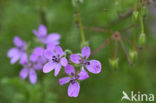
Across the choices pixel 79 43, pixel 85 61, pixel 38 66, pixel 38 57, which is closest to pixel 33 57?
pixel 38 57

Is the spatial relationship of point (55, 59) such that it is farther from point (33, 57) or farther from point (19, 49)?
point (19, 49)

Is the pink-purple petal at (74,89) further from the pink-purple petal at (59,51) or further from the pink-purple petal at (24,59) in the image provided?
the pink-purple petal at (24,59)

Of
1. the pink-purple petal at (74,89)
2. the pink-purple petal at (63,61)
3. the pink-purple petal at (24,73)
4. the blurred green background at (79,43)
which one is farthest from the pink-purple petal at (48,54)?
the blurred green background at (79,43)

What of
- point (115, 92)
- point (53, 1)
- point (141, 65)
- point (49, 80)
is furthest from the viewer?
point (53, 1)

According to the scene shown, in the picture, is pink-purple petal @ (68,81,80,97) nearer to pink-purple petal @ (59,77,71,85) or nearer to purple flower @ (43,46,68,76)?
pink-purple petal @ (59,77,71,85)

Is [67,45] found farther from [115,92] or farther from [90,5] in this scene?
[115,92]

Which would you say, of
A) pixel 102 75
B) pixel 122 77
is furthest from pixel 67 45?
pixel 122 77

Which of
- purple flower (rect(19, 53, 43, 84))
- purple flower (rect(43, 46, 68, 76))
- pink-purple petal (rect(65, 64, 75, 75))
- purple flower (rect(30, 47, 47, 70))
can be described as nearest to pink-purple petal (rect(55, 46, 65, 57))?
purple flower (rect(43, 46, 68, 76))
